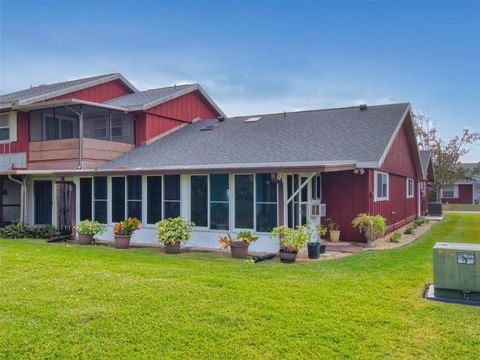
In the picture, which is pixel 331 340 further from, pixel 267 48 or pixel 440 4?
pixel 267 48

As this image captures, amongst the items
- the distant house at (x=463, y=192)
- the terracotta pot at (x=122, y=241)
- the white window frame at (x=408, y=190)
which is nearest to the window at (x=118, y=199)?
the terracotta pot at (x=122, y=241)

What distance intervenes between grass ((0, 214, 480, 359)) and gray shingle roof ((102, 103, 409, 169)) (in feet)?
15.0

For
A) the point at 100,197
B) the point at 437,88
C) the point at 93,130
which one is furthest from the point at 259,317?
the point at 437,88

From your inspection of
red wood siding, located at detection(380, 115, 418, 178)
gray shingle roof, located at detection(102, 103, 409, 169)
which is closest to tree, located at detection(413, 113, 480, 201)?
red wood siding, located at detection(380, 115, 418, 178)

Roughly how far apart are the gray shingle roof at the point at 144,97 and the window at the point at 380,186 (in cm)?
932

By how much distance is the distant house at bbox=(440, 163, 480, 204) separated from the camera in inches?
1534

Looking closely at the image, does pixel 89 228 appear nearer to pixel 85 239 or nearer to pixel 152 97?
pixel 85 239

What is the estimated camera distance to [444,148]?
117ft

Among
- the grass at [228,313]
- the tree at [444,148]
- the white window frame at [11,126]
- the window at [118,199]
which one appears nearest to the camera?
the grass at [228,313]

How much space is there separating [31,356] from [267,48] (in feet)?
46.7

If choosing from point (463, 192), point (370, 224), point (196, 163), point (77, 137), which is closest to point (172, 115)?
point (77, 137)

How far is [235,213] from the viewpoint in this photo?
10297 mm

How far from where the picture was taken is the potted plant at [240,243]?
9125 millimetres

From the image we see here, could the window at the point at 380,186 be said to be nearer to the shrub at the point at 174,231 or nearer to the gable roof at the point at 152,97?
the shrub at the point at 174,231
